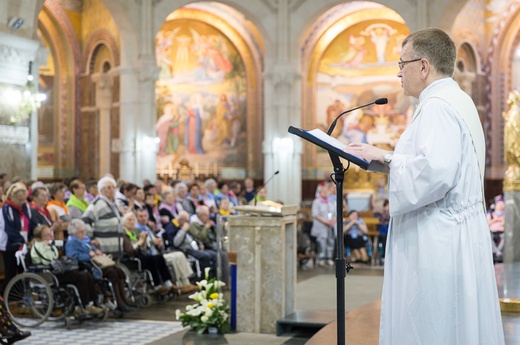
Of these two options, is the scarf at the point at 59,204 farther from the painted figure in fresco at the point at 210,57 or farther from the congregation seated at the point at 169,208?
the painted figure in fresco at the point at 210,57

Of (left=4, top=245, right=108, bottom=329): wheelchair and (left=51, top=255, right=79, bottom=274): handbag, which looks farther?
(left=51, top=255, right=79, bottom=274): handbag

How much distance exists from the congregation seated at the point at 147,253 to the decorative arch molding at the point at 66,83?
12.2 m

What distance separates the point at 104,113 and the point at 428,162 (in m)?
19.1

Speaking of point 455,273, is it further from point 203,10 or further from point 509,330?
point 203,10

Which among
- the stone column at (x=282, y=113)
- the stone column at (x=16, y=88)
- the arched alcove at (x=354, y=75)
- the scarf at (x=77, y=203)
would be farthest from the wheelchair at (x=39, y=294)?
the arched alcove at (x=354, y=75)

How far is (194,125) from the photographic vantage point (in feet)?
76.6

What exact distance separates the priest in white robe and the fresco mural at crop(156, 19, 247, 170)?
63.3 feet

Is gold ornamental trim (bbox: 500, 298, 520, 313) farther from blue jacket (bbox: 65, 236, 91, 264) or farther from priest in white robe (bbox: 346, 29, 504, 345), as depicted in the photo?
blue jacket (bbox: 65, 236, 91, 264)

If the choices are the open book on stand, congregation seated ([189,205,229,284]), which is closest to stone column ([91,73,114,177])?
congregation seated ([189,205,229,284])

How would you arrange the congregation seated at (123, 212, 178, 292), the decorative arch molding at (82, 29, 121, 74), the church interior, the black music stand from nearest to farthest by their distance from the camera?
the black music stand, the congregation seated at (123, 212, 178, 292), the church interior, the decorative arch molding at (82, 29, 121, 74)

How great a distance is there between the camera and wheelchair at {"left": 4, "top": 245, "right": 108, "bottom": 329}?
8.70 meters

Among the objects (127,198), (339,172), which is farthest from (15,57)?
(339,172)

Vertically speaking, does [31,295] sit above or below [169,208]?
below

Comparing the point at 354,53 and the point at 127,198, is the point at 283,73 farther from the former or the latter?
the point at 127,198
